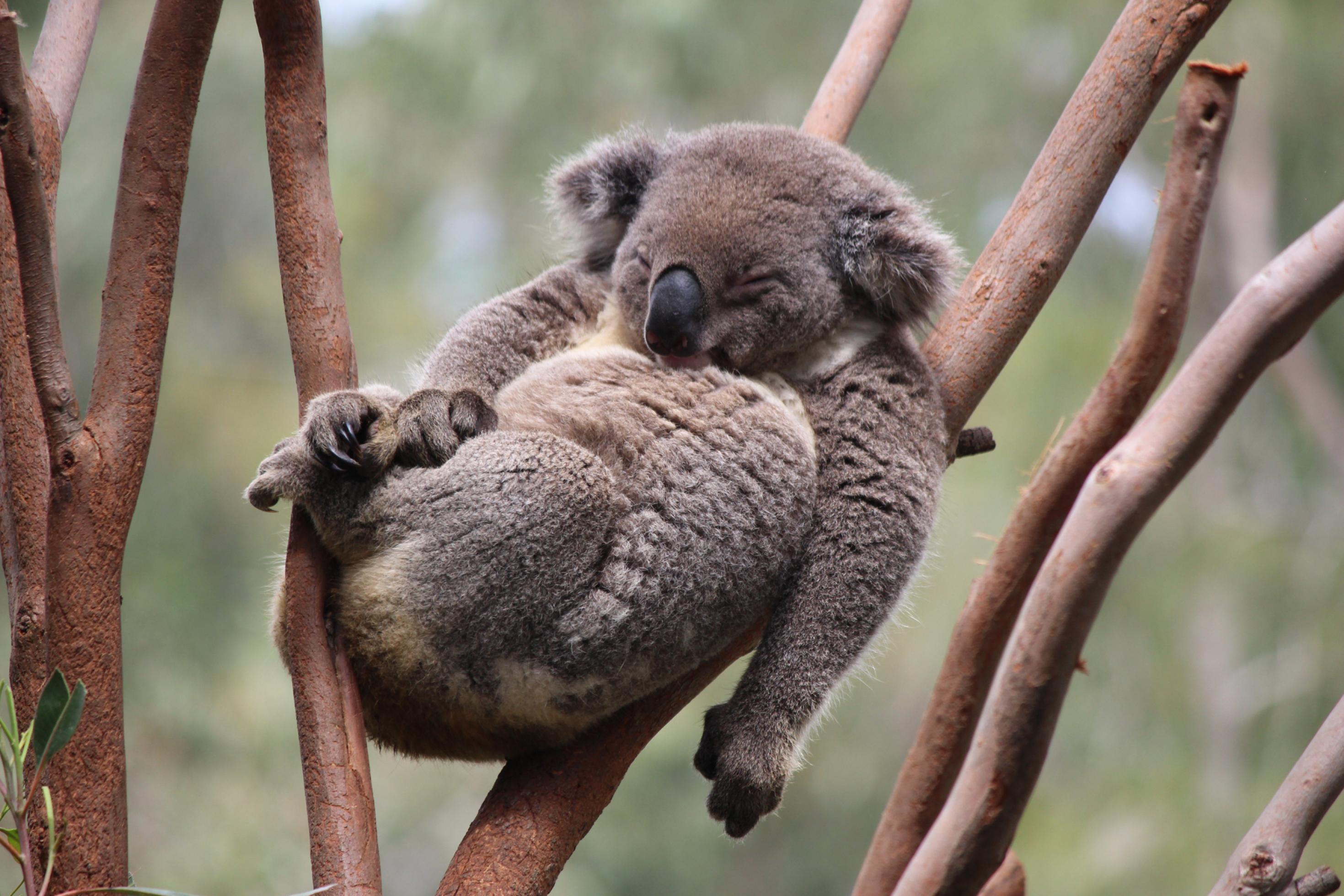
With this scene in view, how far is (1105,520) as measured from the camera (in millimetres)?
986

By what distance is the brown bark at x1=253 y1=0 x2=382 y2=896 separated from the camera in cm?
139

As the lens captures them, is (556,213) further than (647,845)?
No

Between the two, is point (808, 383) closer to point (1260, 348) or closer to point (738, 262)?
point (738, 262)

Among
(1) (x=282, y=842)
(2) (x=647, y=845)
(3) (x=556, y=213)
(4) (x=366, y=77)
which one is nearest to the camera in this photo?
(3) (x=556, y=213)

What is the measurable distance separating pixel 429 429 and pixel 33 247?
0.54 m

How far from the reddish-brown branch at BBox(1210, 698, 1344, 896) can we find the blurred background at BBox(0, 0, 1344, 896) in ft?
14.5

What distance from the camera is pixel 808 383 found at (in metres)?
1.97

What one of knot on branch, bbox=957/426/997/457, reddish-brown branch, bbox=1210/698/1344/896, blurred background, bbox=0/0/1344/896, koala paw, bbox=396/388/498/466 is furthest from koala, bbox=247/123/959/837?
blurred background, bbox=0/0/1344/896

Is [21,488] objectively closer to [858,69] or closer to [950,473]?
[858,69]

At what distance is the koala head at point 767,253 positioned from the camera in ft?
6.26

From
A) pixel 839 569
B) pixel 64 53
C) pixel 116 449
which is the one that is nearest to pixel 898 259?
pixel 839 569

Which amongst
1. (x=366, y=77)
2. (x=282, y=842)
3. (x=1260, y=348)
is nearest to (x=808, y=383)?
(x=1260, y=348)

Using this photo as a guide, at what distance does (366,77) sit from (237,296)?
207 centimetres

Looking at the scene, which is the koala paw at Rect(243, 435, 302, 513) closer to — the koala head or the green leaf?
the green leaf
